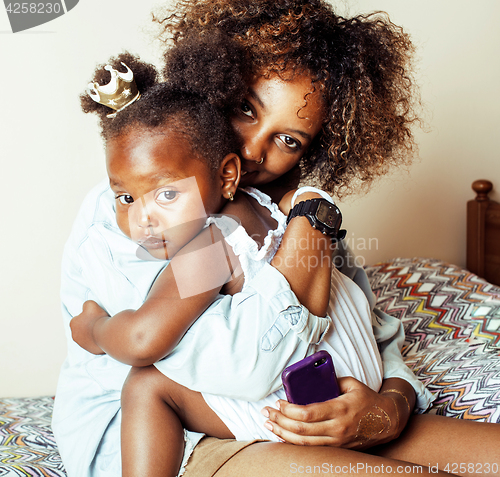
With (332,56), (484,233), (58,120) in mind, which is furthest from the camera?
(484,233)

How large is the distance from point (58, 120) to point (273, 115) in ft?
3.85

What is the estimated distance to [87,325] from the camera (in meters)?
0.91

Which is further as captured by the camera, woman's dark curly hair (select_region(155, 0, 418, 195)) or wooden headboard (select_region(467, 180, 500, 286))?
wooden headboard (select_region(467, 180, 500, 286))

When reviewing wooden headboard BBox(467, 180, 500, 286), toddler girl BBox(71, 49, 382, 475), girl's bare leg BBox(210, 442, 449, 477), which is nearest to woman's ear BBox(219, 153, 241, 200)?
toddler girl BBox(71, 49, 382, 475)

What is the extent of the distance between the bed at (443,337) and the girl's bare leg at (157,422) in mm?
472

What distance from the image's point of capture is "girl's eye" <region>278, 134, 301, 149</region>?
103cm

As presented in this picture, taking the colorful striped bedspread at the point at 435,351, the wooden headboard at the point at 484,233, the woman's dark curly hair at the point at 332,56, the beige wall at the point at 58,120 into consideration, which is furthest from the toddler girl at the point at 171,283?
the wooden headboard at the point at 484,233

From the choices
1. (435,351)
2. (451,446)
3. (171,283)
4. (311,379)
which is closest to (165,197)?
(171,283)

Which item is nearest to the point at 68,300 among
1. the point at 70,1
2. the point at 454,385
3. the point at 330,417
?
the point at 330,417

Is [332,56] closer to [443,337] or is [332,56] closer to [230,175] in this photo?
[230,175]

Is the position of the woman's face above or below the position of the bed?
above

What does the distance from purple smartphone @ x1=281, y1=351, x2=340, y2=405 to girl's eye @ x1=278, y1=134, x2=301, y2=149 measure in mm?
472

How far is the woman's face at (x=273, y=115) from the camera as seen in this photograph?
0.99 meters

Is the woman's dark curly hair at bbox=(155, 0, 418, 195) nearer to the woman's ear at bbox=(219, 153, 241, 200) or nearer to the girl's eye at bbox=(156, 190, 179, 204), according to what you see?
the woman's ear at bbox=(219, 153, 241, 200)
